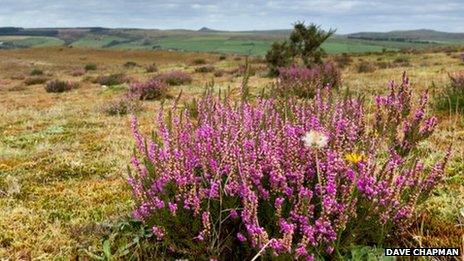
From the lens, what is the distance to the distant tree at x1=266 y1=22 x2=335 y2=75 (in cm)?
2578

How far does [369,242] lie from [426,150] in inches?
146

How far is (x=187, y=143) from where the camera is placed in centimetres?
413

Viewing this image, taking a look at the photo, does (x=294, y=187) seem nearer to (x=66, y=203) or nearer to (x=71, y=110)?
(x=66, y=203)

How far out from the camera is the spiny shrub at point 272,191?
3266mm

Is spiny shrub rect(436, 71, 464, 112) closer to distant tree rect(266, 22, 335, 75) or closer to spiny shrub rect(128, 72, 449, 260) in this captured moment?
spiny shrub rect(128, 72, 449, 260)

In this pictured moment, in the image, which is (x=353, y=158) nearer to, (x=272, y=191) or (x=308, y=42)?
(x=272, y=191)

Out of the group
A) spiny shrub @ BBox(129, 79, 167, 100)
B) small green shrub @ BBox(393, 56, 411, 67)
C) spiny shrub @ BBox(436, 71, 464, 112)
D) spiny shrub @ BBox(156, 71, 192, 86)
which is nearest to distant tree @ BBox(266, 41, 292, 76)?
spiny shrub @ BBox(156, 71, 192, 86)

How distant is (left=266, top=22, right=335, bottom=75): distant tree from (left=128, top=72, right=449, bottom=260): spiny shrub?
854 inches

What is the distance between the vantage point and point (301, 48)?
2678 cm

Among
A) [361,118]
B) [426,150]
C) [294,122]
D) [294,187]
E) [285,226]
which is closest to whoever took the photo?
[285,226]

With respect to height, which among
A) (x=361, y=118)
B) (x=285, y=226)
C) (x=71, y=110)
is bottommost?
(x=71, y=110)

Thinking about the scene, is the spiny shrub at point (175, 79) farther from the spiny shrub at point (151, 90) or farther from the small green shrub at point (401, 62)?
the small green shrub at point (401, 62)

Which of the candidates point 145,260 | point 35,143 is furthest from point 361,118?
point 35,143

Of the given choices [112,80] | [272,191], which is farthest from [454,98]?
[112,80]
